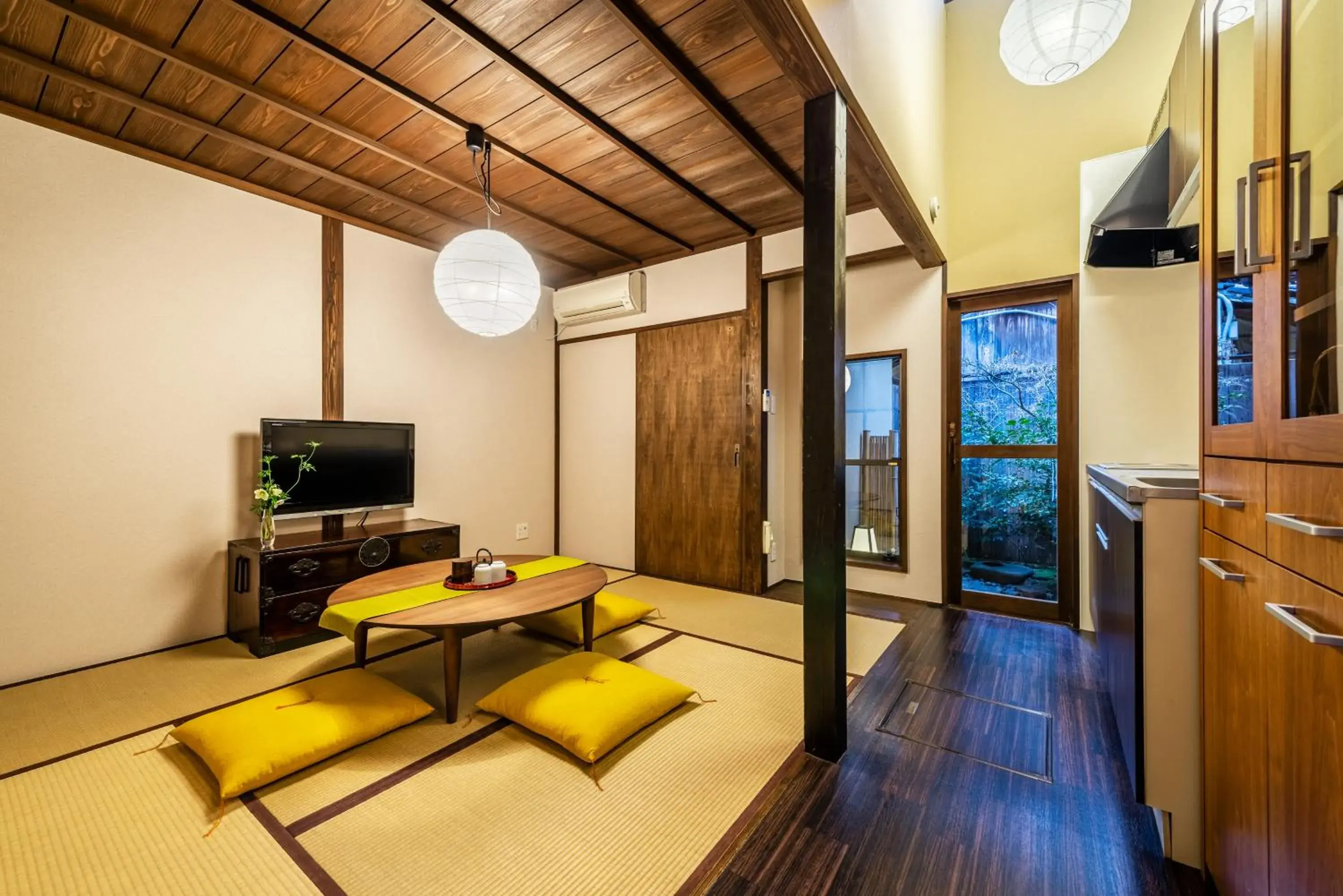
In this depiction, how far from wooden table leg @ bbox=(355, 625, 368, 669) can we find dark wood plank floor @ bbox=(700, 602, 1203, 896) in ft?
5.54

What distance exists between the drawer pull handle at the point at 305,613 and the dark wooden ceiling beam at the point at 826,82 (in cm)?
333

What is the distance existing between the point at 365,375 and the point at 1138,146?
501 cm

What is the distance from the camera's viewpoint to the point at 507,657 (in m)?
2.66

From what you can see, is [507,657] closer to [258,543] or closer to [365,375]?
[258,543]

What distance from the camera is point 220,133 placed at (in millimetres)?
2553

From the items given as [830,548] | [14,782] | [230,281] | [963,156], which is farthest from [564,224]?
[14,782]

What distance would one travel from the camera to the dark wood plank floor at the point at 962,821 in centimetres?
130

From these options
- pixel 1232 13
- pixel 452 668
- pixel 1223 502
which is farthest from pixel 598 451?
pixel 1232 13

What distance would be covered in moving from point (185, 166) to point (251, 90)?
3.42 feet

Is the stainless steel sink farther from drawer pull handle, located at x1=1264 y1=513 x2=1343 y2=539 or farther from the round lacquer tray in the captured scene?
the round lacquer tray

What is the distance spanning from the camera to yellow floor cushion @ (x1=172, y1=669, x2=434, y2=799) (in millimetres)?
1613

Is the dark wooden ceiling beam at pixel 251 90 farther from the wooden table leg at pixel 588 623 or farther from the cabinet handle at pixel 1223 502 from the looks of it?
the cabinet handle at pixel 1223 502

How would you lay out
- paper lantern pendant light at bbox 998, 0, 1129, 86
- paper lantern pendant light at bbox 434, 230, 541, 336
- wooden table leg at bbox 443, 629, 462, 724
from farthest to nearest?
paper lantern pendant light at bbox 434, 230, 541, 336, paper lantern pendant light at bbox 998, 0, 1129, 86, wooden table leg at bbox 443, 629, 462, 724

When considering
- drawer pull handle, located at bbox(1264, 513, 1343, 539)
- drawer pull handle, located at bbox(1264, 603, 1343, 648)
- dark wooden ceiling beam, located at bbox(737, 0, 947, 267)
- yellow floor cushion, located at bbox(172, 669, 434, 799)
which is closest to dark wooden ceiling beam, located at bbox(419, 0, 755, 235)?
dark wooden ceiling beam, located at bbox(737, 0, 947, 267)
